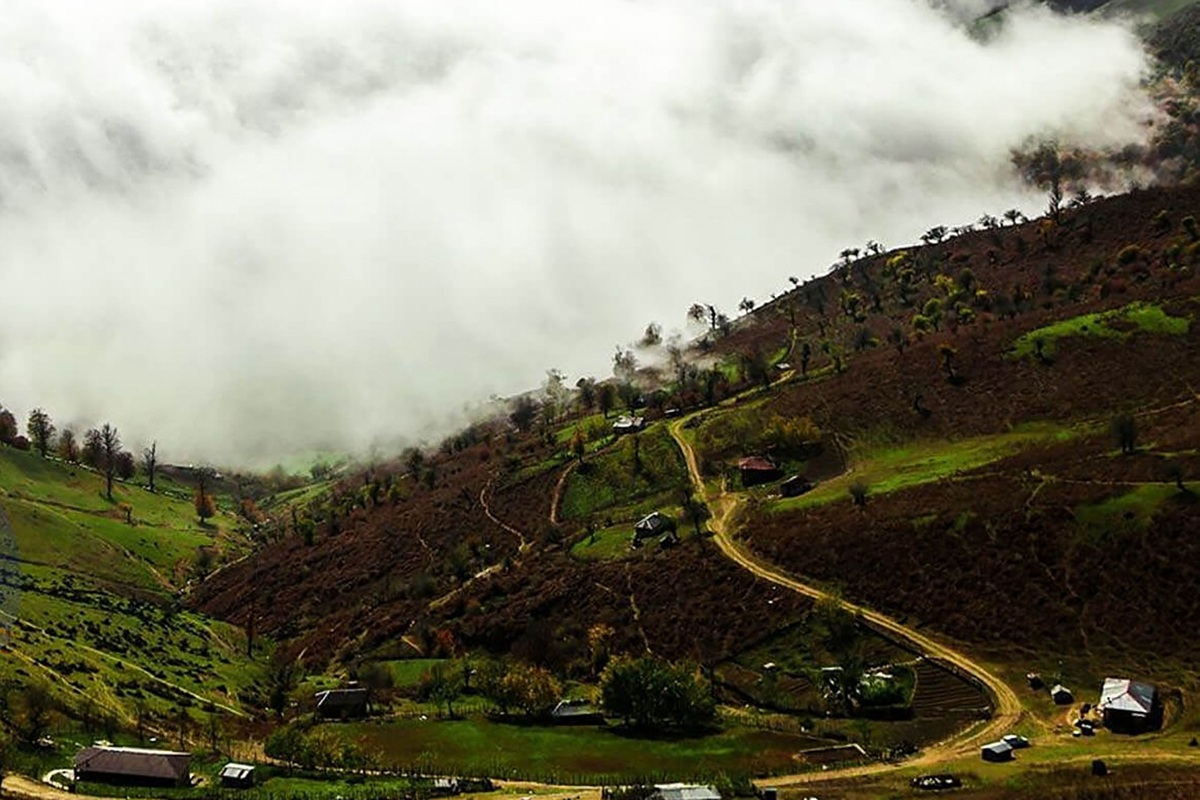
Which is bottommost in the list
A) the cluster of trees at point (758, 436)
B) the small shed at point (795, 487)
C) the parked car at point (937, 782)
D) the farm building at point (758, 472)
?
the parked car at point (937, 782)

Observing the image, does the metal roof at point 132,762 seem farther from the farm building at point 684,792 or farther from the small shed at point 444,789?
the farm building at point 684,792

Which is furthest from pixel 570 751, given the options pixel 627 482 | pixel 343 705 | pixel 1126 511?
pixel 627 482

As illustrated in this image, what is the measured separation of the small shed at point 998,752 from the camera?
266 feet

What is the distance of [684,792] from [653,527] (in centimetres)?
8346

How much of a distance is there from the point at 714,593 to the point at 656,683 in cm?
3397

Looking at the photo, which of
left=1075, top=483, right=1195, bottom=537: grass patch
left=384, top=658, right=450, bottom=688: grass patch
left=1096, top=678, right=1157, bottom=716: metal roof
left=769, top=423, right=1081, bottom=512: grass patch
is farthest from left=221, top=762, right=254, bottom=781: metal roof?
left=1075, top=483, right=1195, bottom=537: grass patch

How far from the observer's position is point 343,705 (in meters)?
110

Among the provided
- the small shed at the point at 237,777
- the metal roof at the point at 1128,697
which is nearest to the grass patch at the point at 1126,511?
the metal roof at the point at 1128,697

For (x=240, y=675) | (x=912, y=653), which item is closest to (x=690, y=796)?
(x=912, y=653)

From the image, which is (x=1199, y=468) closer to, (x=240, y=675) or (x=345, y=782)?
(x=345, y=782)

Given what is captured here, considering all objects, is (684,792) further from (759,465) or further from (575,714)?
(759,465)

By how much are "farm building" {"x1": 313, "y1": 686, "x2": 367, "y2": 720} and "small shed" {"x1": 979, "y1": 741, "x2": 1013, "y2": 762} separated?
65.6 metres

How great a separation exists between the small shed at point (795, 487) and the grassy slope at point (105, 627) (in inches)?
3411

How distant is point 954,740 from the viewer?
8844 centimetres
